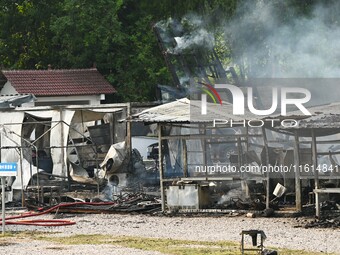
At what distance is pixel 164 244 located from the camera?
76.1 feet

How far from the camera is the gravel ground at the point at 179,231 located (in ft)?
74.1

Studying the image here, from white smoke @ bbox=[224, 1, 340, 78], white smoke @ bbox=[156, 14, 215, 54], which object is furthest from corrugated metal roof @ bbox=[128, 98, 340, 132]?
white smoke @ bbox=[156, 14, 215, 54]

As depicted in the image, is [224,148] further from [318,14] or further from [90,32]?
[90,32]

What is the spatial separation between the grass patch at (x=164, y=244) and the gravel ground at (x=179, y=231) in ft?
1.59

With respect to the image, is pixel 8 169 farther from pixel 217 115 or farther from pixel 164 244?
pixel 217 115

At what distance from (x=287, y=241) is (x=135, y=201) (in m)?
9.82

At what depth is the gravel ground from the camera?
74.1 ft

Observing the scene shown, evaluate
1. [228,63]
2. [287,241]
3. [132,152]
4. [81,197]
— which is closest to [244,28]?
[228,63]

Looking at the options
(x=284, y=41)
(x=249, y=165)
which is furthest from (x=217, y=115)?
(x=284, y=41)

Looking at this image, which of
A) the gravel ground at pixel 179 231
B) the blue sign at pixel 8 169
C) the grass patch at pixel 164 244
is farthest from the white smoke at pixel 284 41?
the grass patch at pixel 164 244

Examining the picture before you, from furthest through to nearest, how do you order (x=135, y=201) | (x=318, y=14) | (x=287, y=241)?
(x=318, y=14)
(x=135, y=201)
(x=287, y=241)

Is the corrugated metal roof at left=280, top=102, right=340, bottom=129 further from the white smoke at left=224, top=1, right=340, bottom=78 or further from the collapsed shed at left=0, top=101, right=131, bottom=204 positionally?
the white smoke at left=224, top=1, right=340, bottom=78

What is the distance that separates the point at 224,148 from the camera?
3456 centimetres

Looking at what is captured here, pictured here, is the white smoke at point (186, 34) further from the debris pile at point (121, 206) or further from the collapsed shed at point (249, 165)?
the debris pile at point (121, 206)
